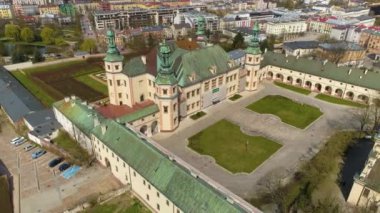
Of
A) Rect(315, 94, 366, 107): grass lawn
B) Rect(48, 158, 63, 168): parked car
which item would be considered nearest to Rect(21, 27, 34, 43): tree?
Rect(48, 158, 63, 168): parked car

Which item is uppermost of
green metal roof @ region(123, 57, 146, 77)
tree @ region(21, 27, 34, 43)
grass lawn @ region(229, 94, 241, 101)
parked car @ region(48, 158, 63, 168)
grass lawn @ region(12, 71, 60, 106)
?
green metal roof @ region(123, 57, 146, 77)

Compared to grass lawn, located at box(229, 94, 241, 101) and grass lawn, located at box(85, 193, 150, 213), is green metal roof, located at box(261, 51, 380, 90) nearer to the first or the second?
grass lawn, located at box(229, 94, 241, 101)

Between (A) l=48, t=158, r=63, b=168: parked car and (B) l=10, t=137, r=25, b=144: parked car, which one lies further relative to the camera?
(B) l=10, t=137, r=25, b=144: parked car

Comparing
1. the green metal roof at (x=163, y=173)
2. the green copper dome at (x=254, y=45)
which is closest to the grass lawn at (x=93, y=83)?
the green metal roof at (x=163, y=173)

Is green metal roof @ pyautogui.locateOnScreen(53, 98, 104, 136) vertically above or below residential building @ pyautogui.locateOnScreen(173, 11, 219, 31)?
below

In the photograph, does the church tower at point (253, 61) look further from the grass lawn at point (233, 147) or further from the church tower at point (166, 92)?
the church tower at point (166, 92)

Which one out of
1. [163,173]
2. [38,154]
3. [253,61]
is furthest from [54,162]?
[253,61]

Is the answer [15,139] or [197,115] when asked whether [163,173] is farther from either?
[15,139]

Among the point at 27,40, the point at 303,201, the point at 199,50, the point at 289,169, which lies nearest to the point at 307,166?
the point at 289,169

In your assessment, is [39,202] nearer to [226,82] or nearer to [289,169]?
[289,169]
